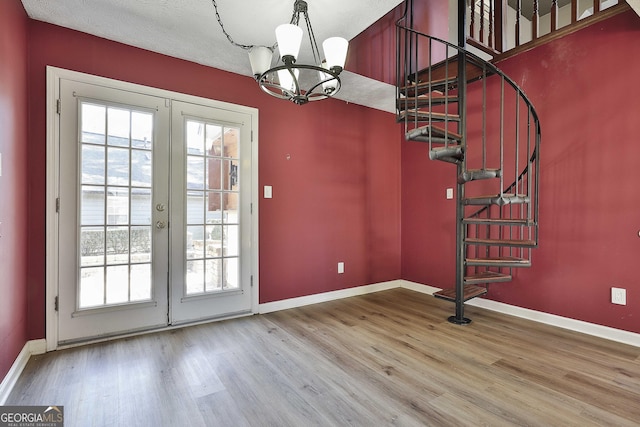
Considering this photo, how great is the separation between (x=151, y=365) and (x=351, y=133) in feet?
10.3

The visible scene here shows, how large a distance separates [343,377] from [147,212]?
2.06 metres

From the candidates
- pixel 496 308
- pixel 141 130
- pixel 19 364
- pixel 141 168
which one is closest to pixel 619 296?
pixel 496 308

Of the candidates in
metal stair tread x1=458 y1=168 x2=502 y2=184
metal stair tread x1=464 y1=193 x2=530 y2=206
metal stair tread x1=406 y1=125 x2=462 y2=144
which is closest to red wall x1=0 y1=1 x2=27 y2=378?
metal stair tread x1=406 y1=125 x2=462 y2=144

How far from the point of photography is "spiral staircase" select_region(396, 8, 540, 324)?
2.60 meters

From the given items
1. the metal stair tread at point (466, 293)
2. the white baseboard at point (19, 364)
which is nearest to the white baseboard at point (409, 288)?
the white baseboard at point (19, 364)

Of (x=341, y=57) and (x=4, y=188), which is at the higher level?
(x=341, y=57)

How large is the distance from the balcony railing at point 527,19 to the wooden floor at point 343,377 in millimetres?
2656

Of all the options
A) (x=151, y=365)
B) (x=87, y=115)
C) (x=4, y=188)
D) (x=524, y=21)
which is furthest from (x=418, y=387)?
(x=524, y=21)

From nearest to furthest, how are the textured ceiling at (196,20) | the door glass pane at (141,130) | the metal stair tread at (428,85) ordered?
the textured ceiling at (196,20) → the door glass pane at (141,130) → the metal stair tread at (428,85)

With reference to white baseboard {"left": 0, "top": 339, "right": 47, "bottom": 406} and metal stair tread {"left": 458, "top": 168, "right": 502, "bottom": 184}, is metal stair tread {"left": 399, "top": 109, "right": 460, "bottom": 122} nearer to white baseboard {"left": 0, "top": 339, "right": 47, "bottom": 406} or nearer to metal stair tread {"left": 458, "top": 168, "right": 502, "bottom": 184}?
metal stair tread {"left": 458, "top": 168, "right": 502, "bottom": 184}

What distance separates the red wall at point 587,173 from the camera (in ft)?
8.17

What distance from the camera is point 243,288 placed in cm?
315

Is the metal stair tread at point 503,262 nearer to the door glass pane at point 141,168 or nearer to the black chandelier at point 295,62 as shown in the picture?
the black chandelier at point 295,62

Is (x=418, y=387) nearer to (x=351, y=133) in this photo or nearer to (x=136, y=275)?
(x=136, y=275)
